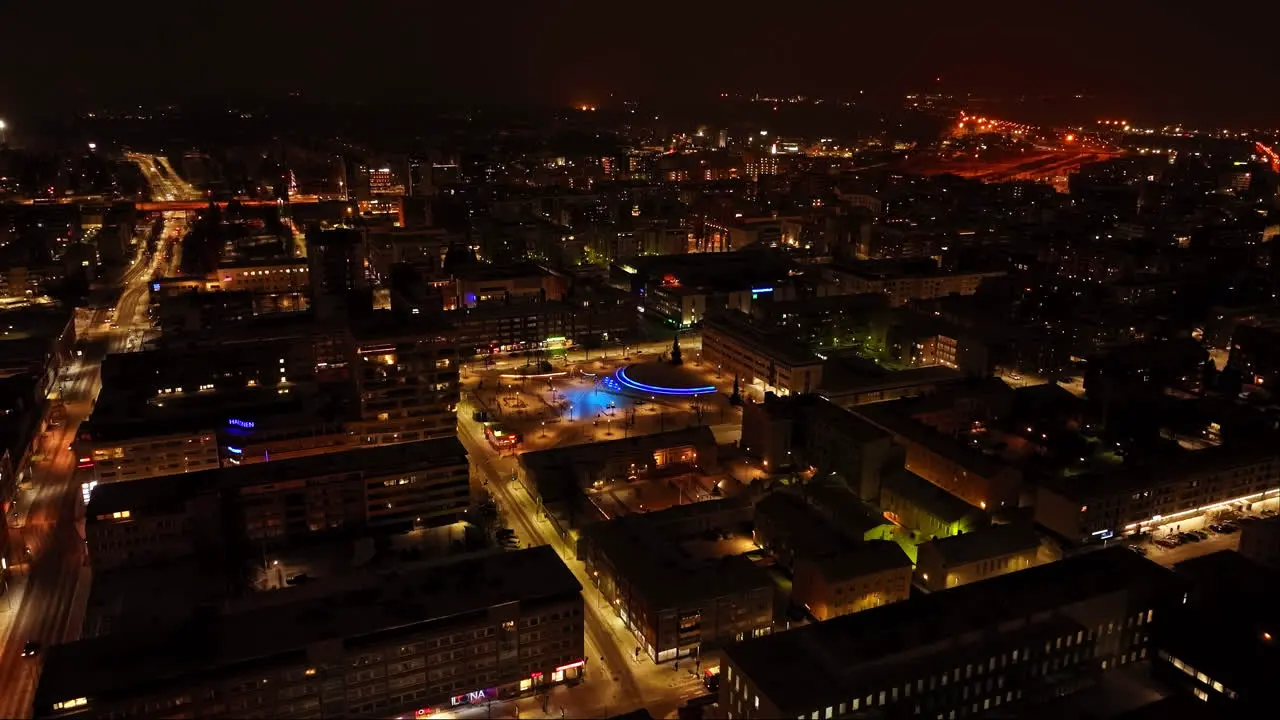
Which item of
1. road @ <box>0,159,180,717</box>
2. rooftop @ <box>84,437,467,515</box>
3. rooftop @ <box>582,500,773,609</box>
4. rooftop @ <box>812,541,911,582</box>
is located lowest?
road @ <box>0,159,180,717</box>

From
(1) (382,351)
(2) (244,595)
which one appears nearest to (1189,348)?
(1) (382,351)

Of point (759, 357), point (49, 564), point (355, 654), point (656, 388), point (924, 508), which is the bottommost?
point (49, 564)

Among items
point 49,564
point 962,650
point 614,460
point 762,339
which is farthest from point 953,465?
point 49,564

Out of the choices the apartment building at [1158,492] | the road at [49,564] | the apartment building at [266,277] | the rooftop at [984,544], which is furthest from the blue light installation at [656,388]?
the apartment building at [266,277]

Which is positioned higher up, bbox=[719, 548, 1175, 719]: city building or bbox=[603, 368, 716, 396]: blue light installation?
bbox=[719, 548, 1175, 719]: city building

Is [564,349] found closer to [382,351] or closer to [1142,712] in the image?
[382,351]

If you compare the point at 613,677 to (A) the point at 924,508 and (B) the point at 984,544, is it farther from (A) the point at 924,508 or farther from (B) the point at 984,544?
(A) the point at 924,508

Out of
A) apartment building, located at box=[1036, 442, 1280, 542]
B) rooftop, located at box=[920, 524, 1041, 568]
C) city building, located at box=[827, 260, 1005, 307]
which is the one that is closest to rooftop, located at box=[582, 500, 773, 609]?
rooftop, located at box=[920, 524, 1041, 568]

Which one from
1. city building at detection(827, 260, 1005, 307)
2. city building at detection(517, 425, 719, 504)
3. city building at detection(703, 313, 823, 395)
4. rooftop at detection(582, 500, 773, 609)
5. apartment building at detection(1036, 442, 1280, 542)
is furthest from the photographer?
city building at detection(827, 260, 1005, 307)

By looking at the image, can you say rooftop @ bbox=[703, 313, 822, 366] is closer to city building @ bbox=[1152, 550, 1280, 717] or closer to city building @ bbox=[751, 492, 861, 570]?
city building @ bbox=[751, 492, 861, 570]
